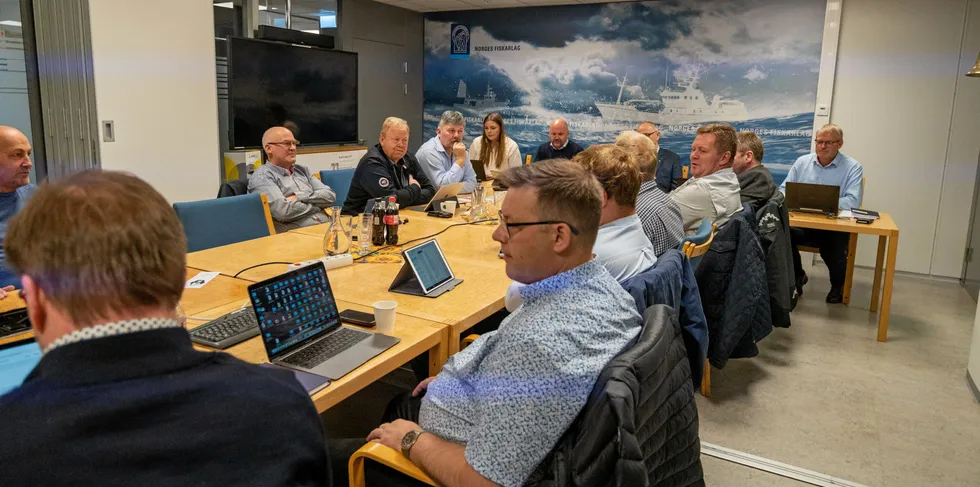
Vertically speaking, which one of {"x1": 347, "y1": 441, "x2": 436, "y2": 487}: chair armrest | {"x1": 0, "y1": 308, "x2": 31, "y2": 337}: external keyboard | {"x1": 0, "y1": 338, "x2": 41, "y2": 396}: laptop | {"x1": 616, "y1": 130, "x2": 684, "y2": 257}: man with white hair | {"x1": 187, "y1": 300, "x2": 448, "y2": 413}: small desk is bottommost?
{"x1": 347, "y1": 441, "x2": 436, "y2": 487}: chair armrest

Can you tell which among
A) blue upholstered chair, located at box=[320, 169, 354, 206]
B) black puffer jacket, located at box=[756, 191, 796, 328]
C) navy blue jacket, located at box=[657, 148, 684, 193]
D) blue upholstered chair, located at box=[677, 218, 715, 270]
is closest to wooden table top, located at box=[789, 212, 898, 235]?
black puffer jacket, located at box=[756, 191, 796, 328]

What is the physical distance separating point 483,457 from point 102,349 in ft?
2.34

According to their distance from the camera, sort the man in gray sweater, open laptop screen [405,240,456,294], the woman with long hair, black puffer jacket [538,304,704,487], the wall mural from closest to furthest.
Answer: black puffer jacket [538,304,704,487] < open laptop screen [405,240,456,294] < the man in gray sweater < the wall mural < the woman with long hair

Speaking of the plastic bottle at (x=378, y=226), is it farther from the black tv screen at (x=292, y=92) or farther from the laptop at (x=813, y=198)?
the black tv screen at (x=292, y=92)

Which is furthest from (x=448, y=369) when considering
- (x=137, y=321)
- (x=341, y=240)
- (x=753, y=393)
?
(x=753, y=393)

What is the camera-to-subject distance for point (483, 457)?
1.26 meters

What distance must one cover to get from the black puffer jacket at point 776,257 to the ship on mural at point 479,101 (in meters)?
4.81

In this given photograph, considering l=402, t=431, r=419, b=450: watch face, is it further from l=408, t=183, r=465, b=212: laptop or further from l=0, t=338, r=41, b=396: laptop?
l=408, t=183, r=465, b=212: laptop

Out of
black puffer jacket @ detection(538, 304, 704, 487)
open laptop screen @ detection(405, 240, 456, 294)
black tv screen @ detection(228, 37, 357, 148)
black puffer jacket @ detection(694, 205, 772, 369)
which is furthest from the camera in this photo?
black tv screen @ detection(228, 37, 357, 148)

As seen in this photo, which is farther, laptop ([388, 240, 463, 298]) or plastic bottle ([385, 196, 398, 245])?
plastic bottle ([385, 196, 398, 245])

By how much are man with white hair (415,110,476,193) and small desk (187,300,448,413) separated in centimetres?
306

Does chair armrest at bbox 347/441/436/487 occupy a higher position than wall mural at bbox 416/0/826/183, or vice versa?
wall mural at bbox 416/0/826/183

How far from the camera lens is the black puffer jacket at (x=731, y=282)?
3.10 meters

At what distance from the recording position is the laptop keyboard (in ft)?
5.40
